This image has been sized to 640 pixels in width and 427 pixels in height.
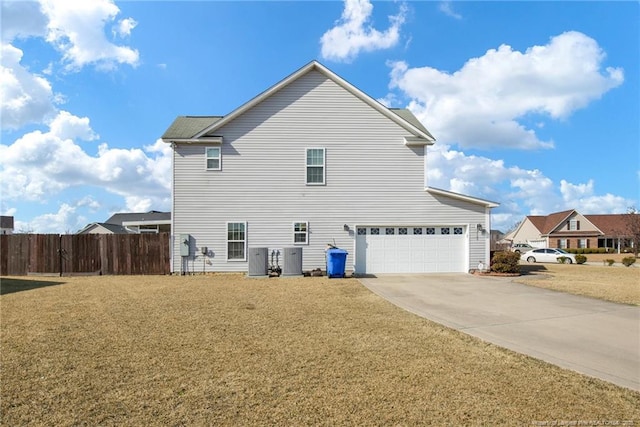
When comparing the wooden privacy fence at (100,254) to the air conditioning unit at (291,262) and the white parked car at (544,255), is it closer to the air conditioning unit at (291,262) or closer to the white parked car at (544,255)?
the air conditioning unit at (291,262)

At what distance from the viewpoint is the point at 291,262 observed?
16.4 meters

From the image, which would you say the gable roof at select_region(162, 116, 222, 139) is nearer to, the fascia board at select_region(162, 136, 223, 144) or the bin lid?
the fascia board at select_region(162, 136, 223, 144)

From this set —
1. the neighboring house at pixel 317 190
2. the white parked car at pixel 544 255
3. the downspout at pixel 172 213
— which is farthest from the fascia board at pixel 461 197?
the white parked car at pixel 544 255

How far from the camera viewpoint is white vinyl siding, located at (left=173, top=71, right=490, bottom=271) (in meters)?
17.5

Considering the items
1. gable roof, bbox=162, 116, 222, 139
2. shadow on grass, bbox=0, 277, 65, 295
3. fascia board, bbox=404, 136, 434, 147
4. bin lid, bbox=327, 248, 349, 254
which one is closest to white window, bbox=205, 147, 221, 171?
gable roof, bbox=162, 116, 222, 139

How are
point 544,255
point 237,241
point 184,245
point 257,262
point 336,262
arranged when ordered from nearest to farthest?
point 336,262 → point 257,262 → point 184,245 → point 237,241 → point 544,255

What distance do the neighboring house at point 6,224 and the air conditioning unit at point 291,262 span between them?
5257 centimetres

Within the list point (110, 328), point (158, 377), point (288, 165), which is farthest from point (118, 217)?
point (158, 377)

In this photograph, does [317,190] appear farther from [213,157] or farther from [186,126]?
[186,126]

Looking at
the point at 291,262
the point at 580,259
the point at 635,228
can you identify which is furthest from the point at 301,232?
the point at 635,228

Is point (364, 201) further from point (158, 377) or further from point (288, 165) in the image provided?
point (158, 377)

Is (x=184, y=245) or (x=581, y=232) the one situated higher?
(x=184, y=245)

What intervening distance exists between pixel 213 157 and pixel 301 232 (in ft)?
16.9

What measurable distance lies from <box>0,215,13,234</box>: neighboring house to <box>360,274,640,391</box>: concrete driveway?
5715 centimetres
